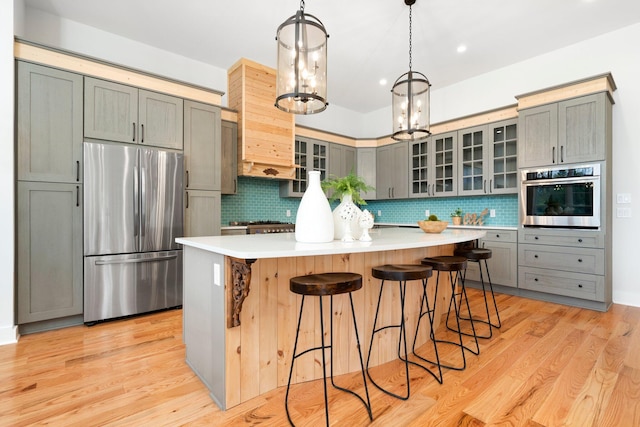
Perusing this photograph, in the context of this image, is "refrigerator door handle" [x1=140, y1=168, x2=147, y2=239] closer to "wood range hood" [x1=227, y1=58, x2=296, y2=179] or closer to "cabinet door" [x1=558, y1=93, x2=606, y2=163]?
"wood range hood" [x1=227, y1=58, x2=296, y2=179]

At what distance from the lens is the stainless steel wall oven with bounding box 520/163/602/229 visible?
11.2 ft

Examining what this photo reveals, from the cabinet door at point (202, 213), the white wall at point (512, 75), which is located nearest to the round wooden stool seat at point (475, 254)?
the white wall at point (512, 75)

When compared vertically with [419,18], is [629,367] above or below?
below

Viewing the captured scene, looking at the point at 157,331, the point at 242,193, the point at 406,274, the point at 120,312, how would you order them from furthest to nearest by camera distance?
the point at 242,193
the point at 120,312
the point at 157,331
the point at 406,274

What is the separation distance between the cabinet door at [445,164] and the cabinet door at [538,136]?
1.02 metres

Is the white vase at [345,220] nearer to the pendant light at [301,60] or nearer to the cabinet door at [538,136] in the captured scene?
the pendant light at [301,60]

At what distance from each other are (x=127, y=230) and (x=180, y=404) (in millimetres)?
2030

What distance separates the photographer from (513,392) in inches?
73.5

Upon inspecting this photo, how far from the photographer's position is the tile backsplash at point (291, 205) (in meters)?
4.61

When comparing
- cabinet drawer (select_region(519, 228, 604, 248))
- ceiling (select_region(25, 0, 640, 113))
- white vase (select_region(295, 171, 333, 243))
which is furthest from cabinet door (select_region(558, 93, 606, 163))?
white vase (select_region(295, 171, 333, 243))

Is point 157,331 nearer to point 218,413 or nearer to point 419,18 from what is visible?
point 218,413

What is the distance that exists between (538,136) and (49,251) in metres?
5.40

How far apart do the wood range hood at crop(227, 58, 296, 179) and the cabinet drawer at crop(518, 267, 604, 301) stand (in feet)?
11.7

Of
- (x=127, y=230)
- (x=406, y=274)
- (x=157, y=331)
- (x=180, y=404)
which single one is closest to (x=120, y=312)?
(x=157, y=331)
